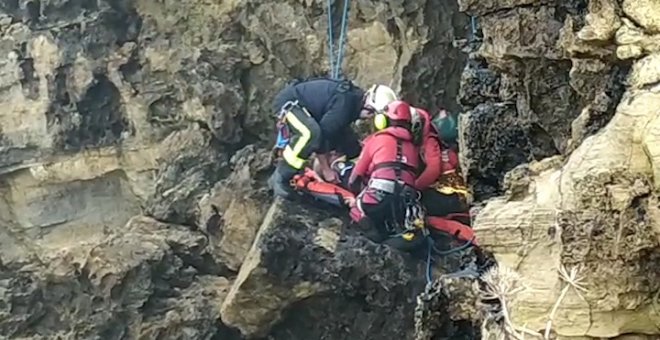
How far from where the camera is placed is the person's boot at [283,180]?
698 cm

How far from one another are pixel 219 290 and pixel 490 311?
4.56 metres

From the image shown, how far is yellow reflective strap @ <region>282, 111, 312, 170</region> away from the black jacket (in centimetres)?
12

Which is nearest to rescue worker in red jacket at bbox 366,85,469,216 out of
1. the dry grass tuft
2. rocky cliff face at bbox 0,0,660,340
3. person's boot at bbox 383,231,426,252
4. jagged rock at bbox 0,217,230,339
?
person's boot at bbox 383,231,426,252

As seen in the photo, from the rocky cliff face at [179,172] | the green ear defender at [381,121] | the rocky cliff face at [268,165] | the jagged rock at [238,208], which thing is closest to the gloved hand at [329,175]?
the rocky cliff face at [268,165]

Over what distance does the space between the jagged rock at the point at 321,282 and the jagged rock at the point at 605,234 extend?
358cm

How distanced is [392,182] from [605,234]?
3.74 metres

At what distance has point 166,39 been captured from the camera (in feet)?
30.1

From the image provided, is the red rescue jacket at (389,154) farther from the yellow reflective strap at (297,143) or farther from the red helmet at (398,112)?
the yellow reflective strap at (297,143)

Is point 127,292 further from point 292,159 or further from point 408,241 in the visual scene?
point 408,241

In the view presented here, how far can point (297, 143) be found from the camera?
23.0ft

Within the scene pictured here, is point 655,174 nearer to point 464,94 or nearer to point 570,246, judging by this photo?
point 570,246

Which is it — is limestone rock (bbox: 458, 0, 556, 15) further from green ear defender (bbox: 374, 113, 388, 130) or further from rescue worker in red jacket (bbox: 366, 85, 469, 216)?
rescue worker in red jacket (bbox: 366, 85, 469, 216)

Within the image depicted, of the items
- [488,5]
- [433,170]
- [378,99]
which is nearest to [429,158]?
[433,170]

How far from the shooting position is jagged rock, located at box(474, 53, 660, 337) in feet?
8.68
